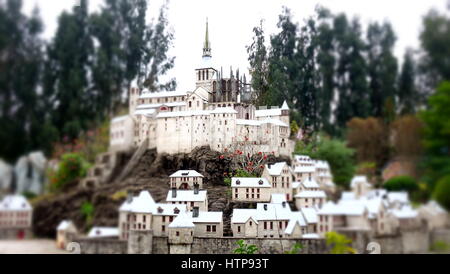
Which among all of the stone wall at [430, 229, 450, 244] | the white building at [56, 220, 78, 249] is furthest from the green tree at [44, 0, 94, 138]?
the stone wall at [430, 229, 450, 244]

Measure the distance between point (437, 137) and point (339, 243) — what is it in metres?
1.80

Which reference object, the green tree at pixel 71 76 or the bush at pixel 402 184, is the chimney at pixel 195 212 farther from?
the bush at pixel 402 184

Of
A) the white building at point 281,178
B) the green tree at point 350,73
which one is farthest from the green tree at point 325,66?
the white building at point 281,178

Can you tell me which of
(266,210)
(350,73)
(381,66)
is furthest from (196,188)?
(381,66)

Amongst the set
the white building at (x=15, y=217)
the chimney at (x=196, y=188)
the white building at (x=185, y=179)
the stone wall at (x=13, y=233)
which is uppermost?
the white building at (x=185, y=179)

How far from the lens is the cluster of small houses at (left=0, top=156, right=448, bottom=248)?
5.62 m

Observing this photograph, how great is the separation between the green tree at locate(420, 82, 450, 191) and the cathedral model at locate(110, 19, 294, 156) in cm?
181

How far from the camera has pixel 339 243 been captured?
5719 mm

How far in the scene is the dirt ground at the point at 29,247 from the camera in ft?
18.3

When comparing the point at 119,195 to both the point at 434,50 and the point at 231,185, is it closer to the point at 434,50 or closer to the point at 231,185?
the point at 231,185

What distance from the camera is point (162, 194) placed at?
6262 mm

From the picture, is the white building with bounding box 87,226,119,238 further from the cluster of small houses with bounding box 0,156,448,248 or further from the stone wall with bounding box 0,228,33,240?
the stone wall with bounding box 0,228,33,240

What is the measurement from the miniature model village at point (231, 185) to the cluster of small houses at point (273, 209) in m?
0.01

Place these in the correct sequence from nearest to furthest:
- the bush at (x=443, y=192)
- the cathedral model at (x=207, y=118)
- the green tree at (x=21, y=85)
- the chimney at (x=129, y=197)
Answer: the bush at (x=443, y=192)
the green tree at (x=21, y=85)
the chimney at (x=129, y=197)
the cathedral model at (x=207, y=118)
